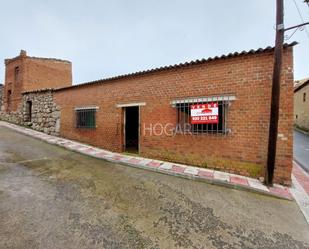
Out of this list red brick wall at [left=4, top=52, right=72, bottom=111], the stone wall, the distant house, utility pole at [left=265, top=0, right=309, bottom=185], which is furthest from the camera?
the distant house

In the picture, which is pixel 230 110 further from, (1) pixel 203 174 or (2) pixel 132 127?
(2) pixel 132 127

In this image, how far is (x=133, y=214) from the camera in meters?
3.27

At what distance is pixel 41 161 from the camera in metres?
6.14

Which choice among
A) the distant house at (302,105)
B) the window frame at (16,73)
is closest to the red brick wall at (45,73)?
the window frame at (16,73)

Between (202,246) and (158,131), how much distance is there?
4580mm

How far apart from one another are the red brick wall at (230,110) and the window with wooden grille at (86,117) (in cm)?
148

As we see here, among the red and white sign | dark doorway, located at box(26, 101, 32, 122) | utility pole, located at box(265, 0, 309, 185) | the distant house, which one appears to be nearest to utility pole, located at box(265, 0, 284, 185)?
utility pole, located at box(265, 0, 309, 185)

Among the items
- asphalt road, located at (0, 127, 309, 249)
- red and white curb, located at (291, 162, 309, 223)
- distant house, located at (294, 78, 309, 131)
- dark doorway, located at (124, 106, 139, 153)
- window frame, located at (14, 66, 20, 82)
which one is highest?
window frame, located at (14, 66, 20, 82)

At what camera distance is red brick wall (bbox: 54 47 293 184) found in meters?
4.90

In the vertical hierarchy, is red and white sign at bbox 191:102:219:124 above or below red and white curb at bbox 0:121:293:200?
above

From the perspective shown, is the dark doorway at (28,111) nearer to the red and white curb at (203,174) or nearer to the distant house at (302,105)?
the red and white curb at (203,174)

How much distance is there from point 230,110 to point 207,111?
0.69 metres

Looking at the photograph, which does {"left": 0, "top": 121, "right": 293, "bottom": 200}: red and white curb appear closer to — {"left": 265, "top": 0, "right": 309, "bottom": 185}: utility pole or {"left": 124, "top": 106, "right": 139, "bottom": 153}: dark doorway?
{"left": 265, "top": 0, "right": 309, "bottom": 185}: utility pole

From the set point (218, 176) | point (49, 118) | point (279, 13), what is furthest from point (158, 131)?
point (49, 118)
